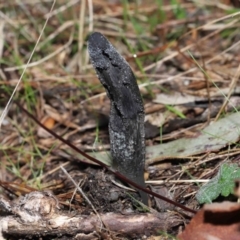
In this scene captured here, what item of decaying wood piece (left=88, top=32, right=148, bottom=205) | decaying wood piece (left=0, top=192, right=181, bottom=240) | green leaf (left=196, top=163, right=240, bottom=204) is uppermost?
decaying wood piece (left=88, top=32, right=148, bottom=205)

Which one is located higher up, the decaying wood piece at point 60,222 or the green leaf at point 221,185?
the green leaf at point 221,185

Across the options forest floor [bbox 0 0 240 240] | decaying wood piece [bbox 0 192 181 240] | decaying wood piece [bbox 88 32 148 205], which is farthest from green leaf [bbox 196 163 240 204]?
decaying wood piece [bbox 88 32 148 205]

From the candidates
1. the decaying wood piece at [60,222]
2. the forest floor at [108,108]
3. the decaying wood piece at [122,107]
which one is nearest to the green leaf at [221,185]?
the forest floor at [108,108]

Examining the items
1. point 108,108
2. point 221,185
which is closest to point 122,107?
point 221,185

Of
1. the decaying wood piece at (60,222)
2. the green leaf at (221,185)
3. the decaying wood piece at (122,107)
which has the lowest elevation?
the decaying wood piece at (60,222)

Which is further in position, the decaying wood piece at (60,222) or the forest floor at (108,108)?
the forest floor at (108,108)

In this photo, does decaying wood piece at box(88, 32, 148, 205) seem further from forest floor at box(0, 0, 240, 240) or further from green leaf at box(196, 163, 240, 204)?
green leaf at box(196, 163, 240, 204)

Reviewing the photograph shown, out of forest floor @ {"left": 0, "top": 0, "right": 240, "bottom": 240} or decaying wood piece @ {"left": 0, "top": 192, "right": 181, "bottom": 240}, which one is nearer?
decaying wood piece @ {"left": 0, "top": 192, "right": 181, "bottom": 240}

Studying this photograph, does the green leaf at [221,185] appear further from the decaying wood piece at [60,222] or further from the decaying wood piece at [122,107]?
the decaying wood piece at [122,107]
